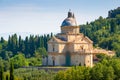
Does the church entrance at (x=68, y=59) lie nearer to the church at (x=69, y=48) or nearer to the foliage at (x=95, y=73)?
the church at (x=69, y=48)

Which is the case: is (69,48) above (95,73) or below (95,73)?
above

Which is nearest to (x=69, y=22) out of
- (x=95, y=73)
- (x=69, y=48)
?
(x=69, y=48)

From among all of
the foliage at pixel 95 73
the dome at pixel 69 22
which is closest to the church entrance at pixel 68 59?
the dome at pixel 69 22

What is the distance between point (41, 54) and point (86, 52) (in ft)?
79.2

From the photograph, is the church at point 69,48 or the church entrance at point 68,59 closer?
the church at point 69,48

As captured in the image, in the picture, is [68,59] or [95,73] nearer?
[95,73]

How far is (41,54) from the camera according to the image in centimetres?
9962

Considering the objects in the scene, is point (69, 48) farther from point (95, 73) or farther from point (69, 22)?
point (95, 73)

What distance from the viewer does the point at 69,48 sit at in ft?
255

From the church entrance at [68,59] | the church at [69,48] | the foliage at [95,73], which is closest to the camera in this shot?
the foliage at [95,73]

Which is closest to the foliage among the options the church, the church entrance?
the church

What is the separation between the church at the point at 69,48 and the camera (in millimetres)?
76750

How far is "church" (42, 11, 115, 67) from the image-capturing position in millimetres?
76750

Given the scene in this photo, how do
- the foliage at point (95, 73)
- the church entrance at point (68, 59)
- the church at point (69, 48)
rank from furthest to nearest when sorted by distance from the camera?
the church entrance at point (68, 59)
the church at point (69, 48)
the foliage at point (95, 73)
